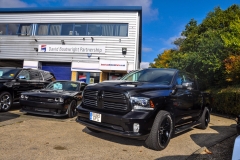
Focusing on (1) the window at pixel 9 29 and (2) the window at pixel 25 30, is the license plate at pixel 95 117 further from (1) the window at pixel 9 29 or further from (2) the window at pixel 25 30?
(1) the window at pixel 9 29

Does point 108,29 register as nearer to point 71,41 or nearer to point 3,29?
point 71,41

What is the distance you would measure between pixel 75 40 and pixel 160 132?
48.2 ft

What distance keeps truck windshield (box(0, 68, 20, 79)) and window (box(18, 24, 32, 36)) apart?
11.7 m

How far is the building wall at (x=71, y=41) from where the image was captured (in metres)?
15.8

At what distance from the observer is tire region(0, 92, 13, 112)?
659cm

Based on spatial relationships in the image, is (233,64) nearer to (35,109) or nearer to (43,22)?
(35,109)

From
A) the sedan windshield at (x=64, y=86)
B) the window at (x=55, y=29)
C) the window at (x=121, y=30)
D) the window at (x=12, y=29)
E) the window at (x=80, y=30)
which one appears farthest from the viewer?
the window at (x=12, y=29)

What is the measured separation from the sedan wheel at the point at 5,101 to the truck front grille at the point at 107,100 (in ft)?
13.7

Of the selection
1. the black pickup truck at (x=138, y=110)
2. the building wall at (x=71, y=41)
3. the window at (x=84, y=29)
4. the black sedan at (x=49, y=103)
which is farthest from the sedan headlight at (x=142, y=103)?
the window at (x=84, y=29)

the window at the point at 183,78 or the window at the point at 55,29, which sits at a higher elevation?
the window at the point at 55,29

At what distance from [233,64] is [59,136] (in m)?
8.91

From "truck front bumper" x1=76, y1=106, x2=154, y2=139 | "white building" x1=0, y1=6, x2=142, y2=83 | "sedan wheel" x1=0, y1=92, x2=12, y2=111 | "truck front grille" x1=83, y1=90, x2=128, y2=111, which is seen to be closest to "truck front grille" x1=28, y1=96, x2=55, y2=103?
"sedan wheel" x1=0, y1=92, x2=12, y2=111

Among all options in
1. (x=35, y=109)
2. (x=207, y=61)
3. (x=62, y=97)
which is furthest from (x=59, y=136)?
(x=207, y=61)

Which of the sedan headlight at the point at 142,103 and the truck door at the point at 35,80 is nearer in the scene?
the sedan headlight at the point at 142,103
